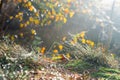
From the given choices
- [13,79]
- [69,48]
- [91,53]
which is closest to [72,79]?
[13,79]

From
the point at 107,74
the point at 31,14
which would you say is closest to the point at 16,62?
the point at 107,74

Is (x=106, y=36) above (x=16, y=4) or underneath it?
underneath

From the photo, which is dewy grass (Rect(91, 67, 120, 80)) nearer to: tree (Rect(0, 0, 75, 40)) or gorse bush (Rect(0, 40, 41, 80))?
gorse bush (Rect(0, 40, 41, 80))

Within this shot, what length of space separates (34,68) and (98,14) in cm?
707

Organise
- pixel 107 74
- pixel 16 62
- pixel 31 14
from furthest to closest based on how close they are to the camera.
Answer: pixel 31 14 → pixel 107 74 → pixel 16 62

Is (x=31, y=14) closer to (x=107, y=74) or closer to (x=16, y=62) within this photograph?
(x=107, y=74)

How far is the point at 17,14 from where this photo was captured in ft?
29.7

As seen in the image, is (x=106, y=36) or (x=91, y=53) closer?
(x=91, y=53)

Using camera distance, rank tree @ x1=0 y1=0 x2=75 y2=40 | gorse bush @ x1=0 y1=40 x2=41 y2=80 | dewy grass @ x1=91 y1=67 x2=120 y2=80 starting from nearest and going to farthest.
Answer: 1. gorse bush @ x1=0 y1=40 x2=41 y2=80
2. dewy grass @ x1=91 y1=67 x2=120 y2=80
3. tree @ x1=0 y1=0 x2=75 y2=40

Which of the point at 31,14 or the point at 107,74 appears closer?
the point at 107,74

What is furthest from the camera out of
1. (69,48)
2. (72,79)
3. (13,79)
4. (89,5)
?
(89,5)

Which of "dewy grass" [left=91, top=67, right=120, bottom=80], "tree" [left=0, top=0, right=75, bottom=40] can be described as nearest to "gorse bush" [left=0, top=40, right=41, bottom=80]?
"dewy grass" [left=91, top=67, right=120, bottom=80]

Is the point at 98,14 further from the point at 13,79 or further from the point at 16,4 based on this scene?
the point at 13,79

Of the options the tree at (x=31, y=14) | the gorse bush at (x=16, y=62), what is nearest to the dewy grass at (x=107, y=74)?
the gorse bush at (x=16, y=62)
